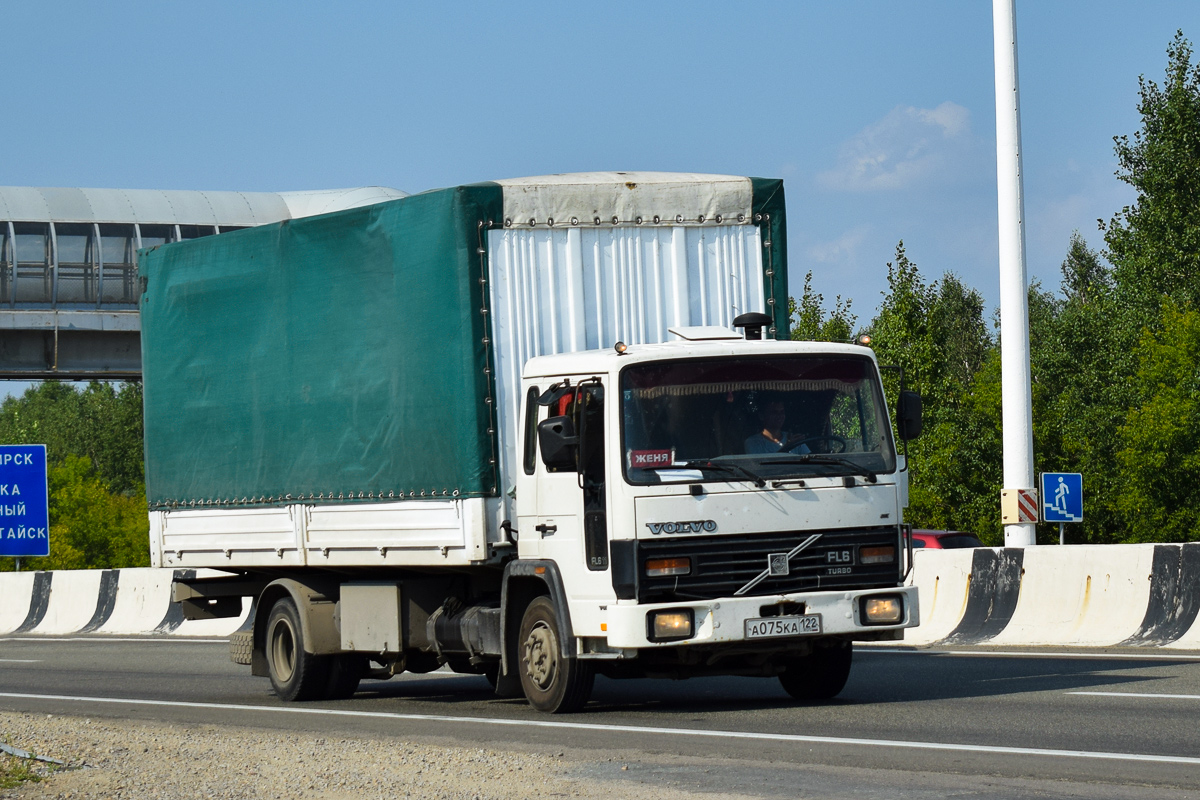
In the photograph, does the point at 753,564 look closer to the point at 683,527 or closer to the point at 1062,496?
the point at 683,527

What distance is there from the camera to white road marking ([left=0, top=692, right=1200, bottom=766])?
8438mm

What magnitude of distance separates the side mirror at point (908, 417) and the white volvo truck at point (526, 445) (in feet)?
0.06

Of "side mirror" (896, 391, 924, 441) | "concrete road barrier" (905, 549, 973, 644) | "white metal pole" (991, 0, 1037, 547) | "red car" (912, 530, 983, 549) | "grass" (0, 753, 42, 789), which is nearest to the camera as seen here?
"grass" (0, 753, 42, 789)

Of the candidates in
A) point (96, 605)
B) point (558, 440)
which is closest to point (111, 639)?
point (96, 605)

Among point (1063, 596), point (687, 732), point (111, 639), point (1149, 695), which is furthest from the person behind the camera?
point (111, 639)

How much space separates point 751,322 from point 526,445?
1.69 metres

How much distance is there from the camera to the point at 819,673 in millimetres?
11805

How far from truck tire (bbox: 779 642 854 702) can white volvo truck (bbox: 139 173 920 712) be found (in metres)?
0.03

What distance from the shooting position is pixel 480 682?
15672 millimetres

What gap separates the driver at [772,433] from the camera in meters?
10.6

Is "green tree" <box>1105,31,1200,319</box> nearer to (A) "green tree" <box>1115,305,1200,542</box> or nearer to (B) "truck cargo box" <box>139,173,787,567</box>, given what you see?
(A) "green tree" <box>1115,305,1200,542</box>

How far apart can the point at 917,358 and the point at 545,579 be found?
42.1 m

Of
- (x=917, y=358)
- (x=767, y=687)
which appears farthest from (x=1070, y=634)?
(x=917, y=358)

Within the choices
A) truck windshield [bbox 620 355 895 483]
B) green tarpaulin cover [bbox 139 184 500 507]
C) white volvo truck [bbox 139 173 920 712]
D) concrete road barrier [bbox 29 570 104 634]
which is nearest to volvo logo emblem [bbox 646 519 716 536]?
white volvo truck [bbox 139 173 920 712]
